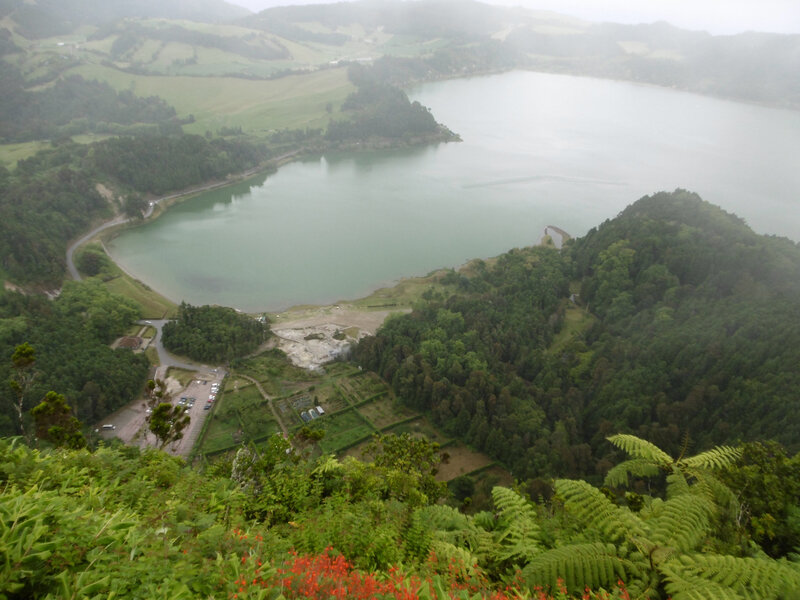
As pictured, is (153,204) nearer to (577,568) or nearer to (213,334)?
(213,334)

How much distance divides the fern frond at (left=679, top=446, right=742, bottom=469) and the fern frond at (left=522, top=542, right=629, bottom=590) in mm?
3090

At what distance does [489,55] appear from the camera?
423ft

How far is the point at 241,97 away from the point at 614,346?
76.7 meters

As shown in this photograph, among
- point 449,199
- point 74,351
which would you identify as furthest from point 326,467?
point 449,199

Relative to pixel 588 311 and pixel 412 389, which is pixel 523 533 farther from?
pixel 588 311

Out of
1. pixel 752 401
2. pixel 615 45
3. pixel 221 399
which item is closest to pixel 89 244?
pixel 221 399

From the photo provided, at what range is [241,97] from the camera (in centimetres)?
7894

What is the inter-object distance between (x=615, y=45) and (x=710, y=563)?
16237 centimetres

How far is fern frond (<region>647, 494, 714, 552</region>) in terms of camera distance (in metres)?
4.43

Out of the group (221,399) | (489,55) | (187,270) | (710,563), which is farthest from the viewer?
(489,55)

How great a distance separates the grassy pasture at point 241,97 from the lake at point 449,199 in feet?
45.3

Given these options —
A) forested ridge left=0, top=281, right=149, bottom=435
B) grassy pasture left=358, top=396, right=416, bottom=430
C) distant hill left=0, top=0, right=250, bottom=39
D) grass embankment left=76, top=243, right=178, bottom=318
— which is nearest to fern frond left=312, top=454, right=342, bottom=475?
grassy pasture left=358, top=396, right=416, bottom=430

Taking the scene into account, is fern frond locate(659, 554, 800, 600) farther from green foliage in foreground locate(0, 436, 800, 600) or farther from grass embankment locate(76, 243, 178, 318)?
grass embankment locate(76, 243, 178, 318)

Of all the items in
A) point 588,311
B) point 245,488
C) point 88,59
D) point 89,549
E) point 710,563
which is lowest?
point 588,311
